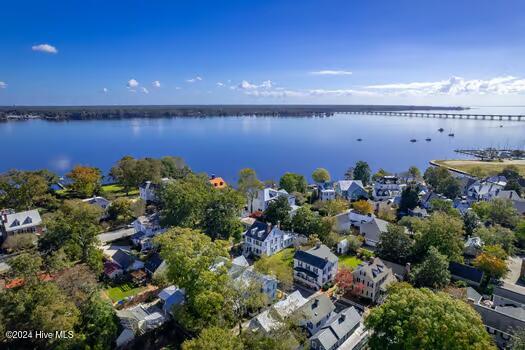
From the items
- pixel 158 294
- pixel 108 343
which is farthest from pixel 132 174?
pixel 108 343

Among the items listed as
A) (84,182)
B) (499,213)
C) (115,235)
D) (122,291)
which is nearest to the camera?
(122,291)

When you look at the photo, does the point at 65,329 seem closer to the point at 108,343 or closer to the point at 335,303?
the point at 108,343

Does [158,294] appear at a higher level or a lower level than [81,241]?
lower

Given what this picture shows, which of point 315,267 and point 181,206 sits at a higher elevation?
point 181,206

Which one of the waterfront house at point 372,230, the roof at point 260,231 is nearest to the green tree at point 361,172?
the waterfront house at point 372,230

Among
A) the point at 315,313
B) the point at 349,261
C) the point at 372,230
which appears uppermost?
the point at 372,230

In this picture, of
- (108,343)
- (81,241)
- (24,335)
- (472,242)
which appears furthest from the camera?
(472,242)

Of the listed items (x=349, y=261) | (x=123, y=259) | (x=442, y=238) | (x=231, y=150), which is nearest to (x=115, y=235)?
(x=123, y=259)

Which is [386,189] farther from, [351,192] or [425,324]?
[425,324]
